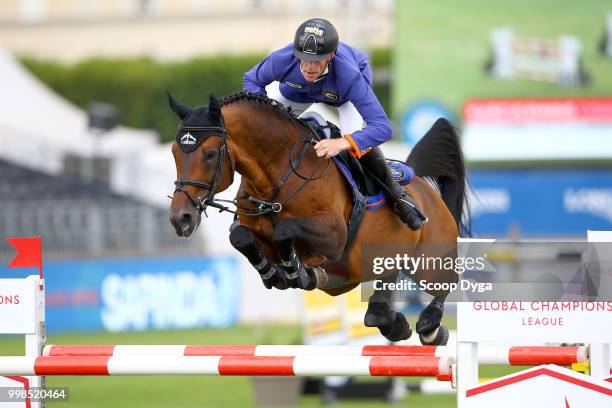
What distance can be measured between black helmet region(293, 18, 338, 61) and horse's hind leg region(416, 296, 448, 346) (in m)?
1.63

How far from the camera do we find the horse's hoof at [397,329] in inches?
233

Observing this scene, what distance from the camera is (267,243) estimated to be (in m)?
5.50

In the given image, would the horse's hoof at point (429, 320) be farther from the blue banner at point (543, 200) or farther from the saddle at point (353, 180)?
the blue banner at point (543, 200)

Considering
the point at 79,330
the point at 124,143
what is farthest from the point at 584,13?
the point at 124,143

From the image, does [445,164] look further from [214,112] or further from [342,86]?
[214,112]

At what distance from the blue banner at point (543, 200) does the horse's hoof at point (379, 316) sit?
41.7 ft

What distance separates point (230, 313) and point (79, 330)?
244 centimetres

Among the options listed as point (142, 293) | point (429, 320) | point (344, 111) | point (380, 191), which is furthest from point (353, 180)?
point (142, 293)

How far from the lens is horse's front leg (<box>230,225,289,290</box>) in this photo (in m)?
5.29

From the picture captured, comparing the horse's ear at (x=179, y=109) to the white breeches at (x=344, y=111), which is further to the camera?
the white breeches at (x=344, y=111)

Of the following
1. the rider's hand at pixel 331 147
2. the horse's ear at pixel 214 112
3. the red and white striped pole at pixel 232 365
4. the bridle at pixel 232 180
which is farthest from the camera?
the rider's hand at pixel 331 147

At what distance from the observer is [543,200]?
1861 cm

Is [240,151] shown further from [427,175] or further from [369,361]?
[427,175]

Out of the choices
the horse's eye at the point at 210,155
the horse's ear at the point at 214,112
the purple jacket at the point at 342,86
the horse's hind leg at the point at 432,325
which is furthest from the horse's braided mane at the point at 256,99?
the horse's hind leg at the point at 432,325
